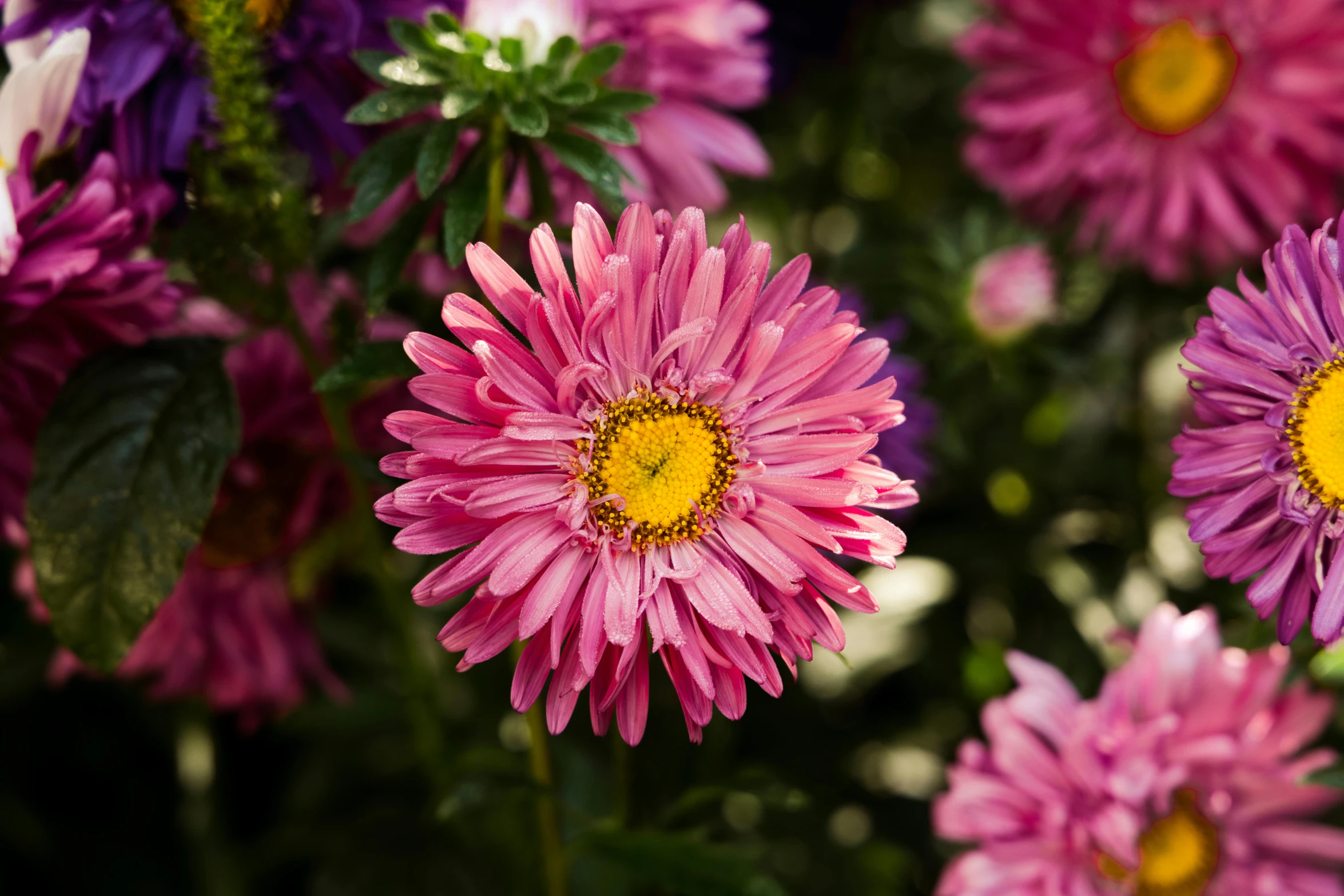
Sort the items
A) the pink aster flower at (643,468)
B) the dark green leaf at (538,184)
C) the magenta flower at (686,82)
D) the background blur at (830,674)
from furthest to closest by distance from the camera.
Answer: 1. the background blur at (830,674)
2. the magenta flower at (686,82)
3. the dark green leaf at (538,184)
4. the pink aster flower at (643,468)

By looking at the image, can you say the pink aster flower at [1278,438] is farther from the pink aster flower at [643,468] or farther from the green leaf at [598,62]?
the green leaf at [598,62]

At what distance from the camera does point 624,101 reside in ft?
1.66

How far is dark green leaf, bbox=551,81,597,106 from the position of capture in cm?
49

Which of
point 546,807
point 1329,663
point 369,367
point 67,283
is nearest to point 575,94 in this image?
point 369,367

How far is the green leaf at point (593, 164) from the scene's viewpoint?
0.48 metres

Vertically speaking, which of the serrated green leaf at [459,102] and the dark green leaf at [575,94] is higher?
the dark green leaf at [575,94]

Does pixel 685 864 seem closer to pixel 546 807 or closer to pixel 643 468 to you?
pixel 546 807

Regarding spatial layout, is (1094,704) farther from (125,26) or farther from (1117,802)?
(125,26)

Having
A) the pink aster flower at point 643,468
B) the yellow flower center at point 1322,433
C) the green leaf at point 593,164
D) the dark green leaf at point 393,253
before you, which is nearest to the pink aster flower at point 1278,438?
the yellow flower center at point 1322,433

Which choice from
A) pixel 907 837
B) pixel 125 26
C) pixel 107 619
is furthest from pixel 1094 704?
pixel 125 26

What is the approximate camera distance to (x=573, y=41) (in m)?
0.50

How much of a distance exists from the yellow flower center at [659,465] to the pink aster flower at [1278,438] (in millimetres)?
195

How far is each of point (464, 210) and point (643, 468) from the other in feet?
0.46

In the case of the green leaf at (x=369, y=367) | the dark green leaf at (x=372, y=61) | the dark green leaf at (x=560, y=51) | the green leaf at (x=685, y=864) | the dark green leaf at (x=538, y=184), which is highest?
the dark green leaf at (x=560, y=51)
